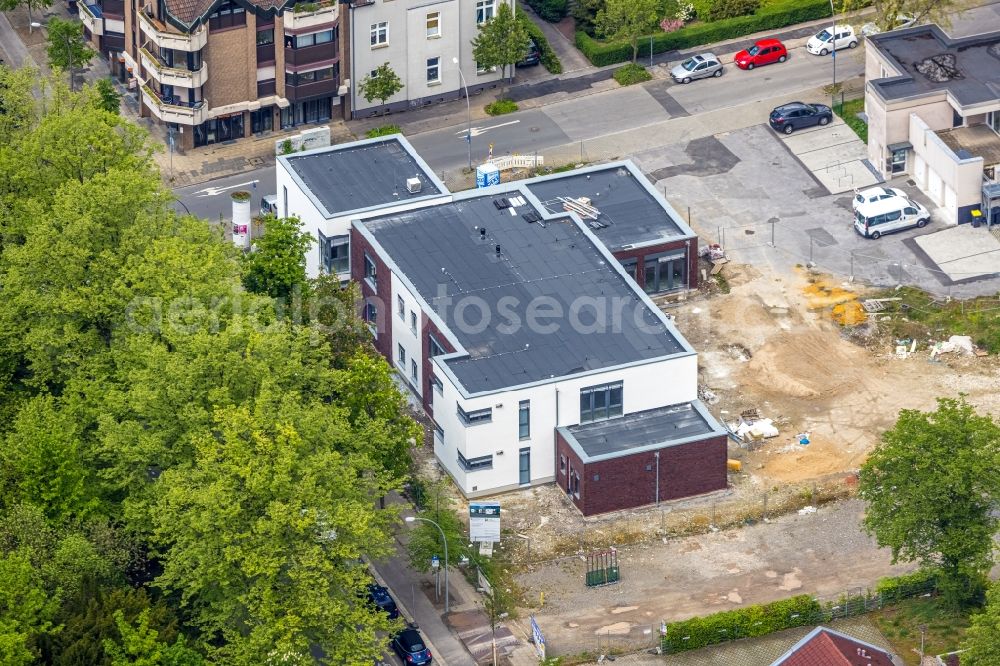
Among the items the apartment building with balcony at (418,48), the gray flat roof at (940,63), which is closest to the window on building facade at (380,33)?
the apartment building with balcony at (418,48)

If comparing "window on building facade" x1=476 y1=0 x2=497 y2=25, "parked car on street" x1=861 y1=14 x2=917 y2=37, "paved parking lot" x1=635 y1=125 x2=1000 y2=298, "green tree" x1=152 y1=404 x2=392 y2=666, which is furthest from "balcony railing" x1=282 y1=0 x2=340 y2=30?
"green tree" x1=152 y1=404 x2=392 y2=666

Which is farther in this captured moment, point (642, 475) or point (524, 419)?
point (524, 419)

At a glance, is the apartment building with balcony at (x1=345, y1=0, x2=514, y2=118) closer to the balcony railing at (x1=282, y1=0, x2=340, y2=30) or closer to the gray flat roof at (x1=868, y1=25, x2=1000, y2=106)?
the balcony railing at (x1=282, y1=0, x2=340, y2=30)

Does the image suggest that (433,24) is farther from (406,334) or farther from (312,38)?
(406,334)

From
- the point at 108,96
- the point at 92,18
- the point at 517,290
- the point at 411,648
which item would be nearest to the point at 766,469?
the point at 517,290

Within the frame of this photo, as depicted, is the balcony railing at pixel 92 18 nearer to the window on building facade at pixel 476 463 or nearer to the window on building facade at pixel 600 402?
the window on building facade at pixel 476 463

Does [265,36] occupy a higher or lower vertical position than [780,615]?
higher
